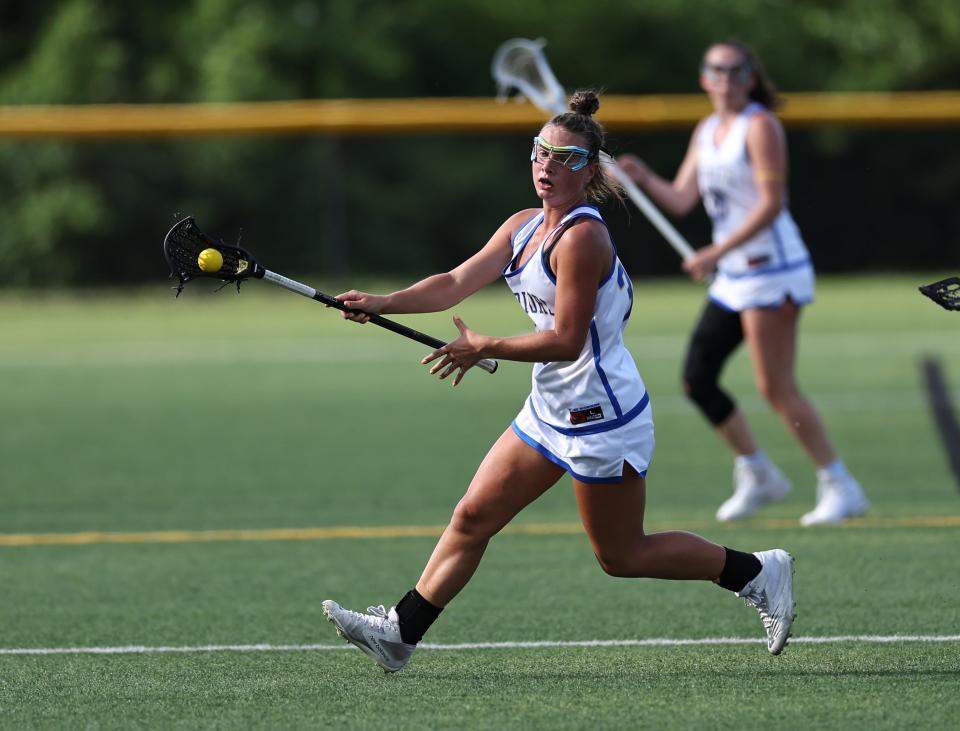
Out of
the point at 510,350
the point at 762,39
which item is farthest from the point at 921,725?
the point at 762,39

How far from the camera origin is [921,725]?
15.4 feet

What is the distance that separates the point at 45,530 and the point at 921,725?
5.11m

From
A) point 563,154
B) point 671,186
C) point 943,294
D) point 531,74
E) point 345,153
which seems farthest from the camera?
point 345,153

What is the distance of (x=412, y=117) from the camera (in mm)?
19703

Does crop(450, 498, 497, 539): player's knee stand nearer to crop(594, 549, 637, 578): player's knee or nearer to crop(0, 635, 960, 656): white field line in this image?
crop(594, 549, 637, 578): player's knee

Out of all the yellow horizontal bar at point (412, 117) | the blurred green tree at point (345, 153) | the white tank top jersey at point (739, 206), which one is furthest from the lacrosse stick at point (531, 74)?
the blurred green tree at point (345, 153)

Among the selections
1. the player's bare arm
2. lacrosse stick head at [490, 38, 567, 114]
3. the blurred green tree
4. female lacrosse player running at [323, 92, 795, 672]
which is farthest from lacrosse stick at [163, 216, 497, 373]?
the blurred green tree

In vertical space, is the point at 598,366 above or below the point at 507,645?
above

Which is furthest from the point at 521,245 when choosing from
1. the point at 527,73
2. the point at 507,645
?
the point at 527,73

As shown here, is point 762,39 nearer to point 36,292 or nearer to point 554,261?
point 36,292

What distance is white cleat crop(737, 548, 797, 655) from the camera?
552cm

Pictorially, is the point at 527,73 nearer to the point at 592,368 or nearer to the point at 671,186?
the point at 671,186

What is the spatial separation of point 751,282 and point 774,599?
3.08 m

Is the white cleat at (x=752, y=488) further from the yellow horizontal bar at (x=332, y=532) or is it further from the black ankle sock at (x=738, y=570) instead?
the black ankle sock at (x=738, y=570)
